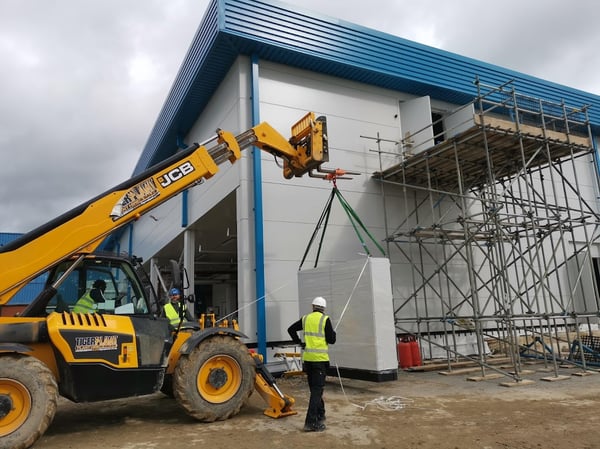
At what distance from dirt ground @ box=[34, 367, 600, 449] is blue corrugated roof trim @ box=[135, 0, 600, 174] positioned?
6.90m

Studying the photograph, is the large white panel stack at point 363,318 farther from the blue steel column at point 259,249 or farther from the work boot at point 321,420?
the work boot at point 321,420

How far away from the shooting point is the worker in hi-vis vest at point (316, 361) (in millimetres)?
5770

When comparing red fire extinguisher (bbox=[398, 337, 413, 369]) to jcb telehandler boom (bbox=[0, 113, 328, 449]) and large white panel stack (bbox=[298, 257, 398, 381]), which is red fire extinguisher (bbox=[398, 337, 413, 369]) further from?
jcb telehandler boom (bbox=[0, 113, 328, 449])

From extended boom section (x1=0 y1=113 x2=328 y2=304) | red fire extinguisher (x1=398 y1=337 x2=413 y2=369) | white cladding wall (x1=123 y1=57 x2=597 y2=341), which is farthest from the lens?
red fire extinguisher (x1=398 y1=337 x2=413 y2=369)

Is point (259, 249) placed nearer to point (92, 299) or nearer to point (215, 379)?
point (215, 379)

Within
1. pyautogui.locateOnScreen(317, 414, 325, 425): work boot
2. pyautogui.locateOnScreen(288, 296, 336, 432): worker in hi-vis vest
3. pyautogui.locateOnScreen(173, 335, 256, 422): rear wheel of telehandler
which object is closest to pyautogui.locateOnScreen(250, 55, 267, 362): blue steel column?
pyautogui.locateOnScreen(173, 335, 256, 422): rear wheel of telehandler

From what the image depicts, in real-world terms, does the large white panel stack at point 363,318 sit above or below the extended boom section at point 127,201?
below

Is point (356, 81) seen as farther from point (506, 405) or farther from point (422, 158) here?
point (506, 405)

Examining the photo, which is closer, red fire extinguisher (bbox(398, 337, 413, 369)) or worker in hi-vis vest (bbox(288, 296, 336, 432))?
worker in hi-vis vest (bbox(288, 296, 336, 432))

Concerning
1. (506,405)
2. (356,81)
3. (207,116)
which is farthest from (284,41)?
(506,405)

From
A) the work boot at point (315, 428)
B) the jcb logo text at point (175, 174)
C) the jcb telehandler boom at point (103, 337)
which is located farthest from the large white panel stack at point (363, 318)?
the jcb logo text at point (175, 174)

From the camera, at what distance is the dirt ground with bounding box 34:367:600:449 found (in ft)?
17.3

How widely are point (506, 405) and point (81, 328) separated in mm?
5926

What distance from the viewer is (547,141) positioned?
→ 10758 mm
